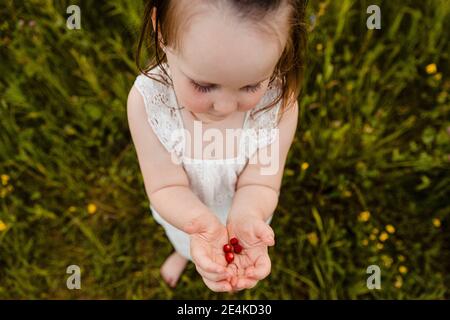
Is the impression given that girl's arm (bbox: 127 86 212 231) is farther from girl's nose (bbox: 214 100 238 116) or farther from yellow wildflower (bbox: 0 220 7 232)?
yellow wildflower (bbox: 0 220 7 232)

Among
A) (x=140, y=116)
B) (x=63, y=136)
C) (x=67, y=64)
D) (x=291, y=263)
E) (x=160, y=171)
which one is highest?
(x=67, y=64)

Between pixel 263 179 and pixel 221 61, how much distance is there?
544mm

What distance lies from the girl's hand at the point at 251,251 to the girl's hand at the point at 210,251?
29 millimetres

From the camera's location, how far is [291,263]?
172 centimetres

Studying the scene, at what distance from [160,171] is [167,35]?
451 millimetres

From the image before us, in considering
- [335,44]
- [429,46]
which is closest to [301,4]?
[335,44]

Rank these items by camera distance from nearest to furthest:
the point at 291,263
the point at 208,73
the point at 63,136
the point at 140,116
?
the point at 208,73 → the point at 140,116 → the point at 291,263 → the point at 63,136

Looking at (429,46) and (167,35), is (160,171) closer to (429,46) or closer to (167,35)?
(167,35)

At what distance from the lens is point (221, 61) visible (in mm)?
809

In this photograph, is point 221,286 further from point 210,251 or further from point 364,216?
point 364,216

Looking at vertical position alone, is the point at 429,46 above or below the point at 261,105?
above

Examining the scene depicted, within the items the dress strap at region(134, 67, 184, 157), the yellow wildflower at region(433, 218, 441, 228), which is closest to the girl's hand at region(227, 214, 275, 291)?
the dress strap at region(134, 67, 184, 157)

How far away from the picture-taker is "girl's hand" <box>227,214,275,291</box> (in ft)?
3.44

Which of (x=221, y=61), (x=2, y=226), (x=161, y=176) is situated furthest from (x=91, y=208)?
(x=221, y=61)
